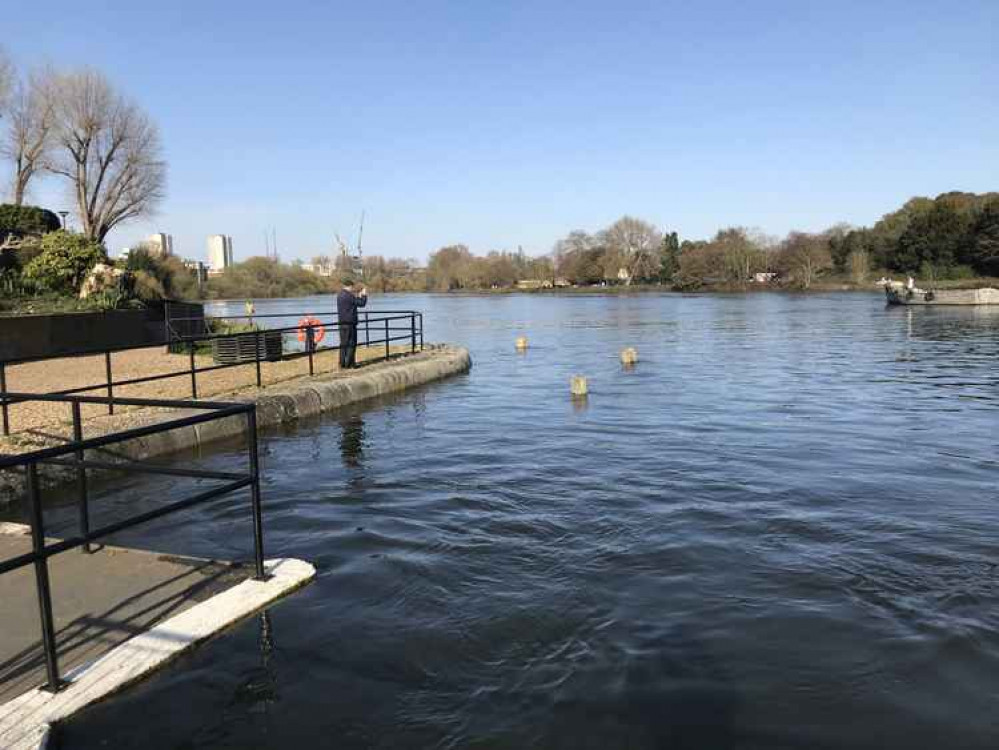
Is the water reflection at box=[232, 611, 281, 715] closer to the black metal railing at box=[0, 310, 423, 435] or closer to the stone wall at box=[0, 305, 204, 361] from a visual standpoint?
the black metal railing at box=[0, 310, 423, 435]

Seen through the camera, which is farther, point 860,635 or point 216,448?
point 216,448

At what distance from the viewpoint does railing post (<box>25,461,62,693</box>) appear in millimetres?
3469

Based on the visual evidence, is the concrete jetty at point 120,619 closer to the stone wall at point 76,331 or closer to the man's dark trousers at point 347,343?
the man's dark trousers at point 347,343

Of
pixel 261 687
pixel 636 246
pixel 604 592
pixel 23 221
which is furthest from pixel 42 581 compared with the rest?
pixel 636 246

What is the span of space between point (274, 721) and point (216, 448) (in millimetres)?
7018

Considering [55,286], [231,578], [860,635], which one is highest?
[55,286]

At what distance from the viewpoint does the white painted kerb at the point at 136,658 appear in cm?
332

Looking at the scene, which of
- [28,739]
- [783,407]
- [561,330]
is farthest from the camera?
[561,330]

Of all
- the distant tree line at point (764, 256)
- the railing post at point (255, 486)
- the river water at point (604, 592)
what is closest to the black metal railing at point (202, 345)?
the railing post at point (255, 486)

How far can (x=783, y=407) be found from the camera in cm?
1381

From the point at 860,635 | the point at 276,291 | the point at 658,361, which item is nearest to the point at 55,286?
the point at 658,361

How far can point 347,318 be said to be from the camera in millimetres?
16031

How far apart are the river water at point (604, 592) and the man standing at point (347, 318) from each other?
395cm

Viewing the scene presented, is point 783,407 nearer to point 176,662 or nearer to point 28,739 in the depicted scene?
point 176,662
